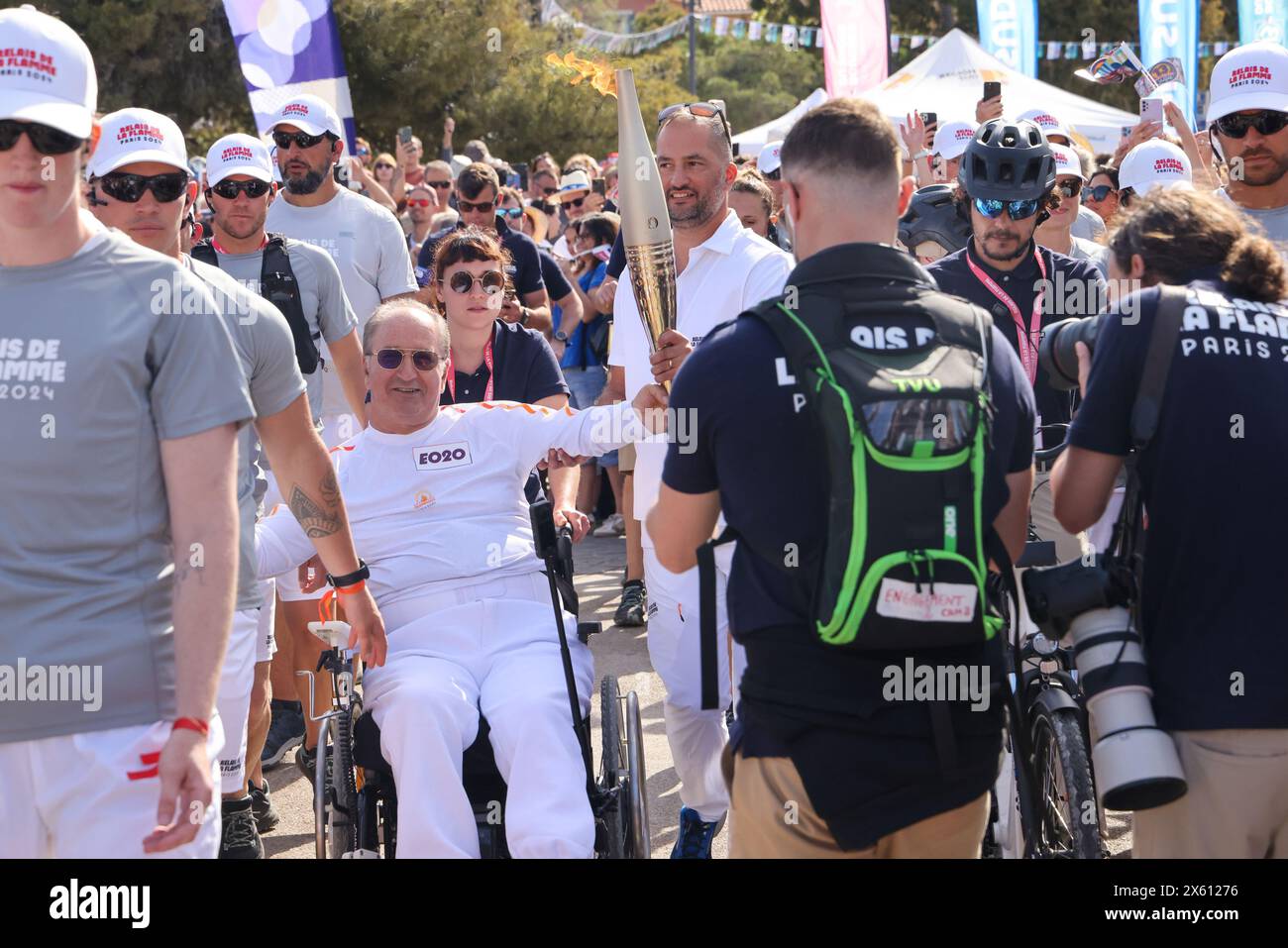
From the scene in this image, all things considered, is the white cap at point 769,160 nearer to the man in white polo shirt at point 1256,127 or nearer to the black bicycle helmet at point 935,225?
the black bicycle helmet at point 935,225

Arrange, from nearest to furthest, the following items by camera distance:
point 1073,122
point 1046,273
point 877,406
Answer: point 877,406
point 1046,273
point 1073,122

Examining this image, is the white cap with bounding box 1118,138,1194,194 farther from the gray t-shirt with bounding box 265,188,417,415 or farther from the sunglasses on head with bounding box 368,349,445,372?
the sunglasses on head with bounding box 368,349,445,372

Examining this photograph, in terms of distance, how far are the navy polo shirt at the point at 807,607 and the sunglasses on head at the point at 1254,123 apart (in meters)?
2.85

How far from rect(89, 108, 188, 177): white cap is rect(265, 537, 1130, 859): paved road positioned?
2465 mm

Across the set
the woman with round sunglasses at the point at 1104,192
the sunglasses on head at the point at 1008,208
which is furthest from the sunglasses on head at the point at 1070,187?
the woman with round sunglasses at the point at 1104,192

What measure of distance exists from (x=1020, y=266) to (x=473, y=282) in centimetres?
217

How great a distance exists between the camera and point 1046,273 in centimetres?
517

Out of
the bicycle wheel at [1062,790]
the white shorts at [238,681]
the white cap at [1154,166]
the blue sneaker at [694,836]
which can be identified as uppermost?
the white cap at [1154,166]

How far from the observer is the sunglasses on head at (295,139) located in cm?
726

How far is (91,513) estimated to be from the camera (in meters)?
2.85

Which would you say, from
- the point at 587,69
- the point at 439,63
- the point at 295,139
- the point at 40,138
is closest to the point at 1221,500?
the point at 40,138

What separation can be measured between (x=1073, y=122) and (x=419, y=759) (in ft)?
64.3
